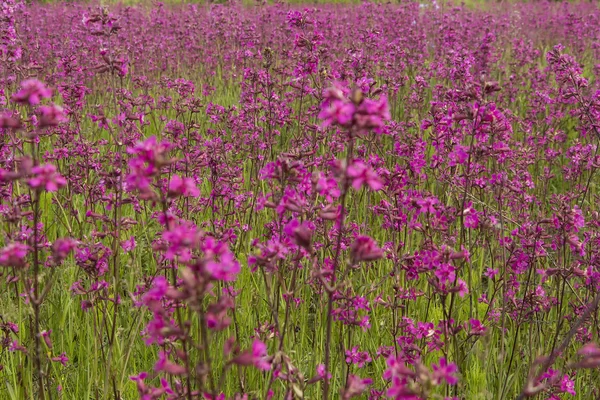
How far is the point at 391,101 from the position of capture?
27.0ft

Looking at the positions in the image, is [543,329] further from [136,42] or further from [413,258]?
[136,42]

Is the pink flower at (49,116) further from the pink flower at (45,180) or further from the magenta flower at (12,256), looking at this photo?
the magenta flower at (12,256)

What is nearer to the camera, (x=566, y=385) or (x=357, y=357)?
(x=566, y=385)

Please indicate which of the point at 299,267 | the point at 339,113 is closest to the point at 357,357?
the point at 299,267

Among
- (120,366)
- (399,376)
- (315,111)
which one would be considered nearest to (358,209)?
(315,111)

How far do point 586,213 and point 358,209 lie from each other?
2.27m

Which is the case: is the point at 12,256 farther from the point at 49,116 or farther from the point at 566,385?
the point at 566,385

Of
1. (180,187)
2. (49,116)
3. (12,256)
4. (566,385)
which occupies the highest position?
(49,116)

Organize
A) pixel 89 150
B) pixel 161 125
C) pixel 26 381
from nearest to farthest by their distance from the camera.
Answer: pixel 26 381 → pixel 89 150 → pixel 161 125

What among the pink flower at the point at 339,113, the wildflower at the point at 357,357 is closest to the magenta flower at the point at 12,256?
the pink flower at the point at 339,113

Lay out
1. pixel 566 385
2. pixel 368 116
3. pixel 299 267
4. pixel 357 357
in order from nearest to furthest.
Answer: pixel 368 116, pixel 566 385, pixel 357 357, pixel 299 267

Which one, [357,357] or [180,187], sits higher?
[180,187]

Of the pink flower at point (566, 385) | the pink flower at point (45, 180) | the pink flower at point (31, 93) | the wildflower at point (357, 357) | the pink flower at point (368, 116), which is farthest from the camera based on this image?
the wildflower at point (357, 357)

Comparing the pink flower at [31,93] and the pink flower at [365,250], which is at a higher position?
A: the pink flower at [31,93]
